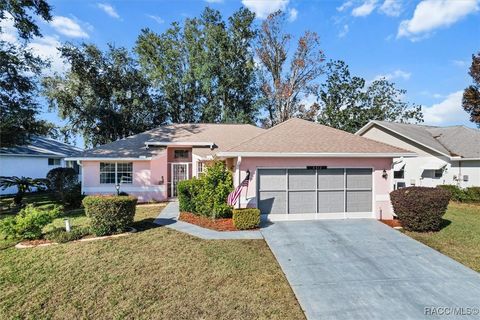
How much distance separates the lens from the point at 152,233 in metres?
10.7

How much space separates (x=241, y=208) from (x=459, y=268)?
7.25m

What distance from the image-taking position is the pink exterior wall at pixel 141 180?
1791 cm

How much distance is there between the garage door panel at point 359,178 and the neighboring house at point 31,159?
22.5m

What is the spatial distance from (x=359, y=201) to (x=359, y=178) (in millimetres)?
1047

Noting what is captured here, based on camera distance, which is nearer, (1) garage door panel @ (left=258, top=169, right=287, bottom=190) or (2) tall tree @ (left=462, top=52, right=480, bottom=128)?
(1) garage door panel @ (left=258, top=169, right=287, bottom=190)

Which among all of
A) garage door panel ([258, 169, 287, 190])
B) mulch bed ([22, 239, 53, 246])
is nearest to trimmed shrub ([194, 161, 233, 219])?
garage door panel ([258, 169, 287, 190])

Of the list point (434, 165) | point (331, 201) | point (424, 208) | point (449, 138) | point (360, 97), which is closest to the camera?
point (424, 208)

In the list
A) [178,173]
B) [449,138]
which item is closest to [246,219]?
[178,173]

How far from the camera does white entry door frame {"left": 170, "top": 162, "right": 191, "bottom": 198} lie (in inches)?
746

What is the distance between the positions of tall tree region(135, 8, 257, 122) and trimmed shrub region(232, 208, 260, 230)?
21.5 metres

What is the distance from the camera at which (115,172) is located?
59.7 ft

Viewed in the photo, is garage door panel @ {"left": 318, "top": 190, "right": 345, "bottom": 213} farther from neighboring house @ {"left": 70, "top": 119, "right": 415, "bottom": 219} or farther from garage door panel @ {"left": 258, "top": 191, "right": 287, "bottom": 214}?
garage door panel @ {"left": 258, "top": 191, "right": 287, "bottom": 214}

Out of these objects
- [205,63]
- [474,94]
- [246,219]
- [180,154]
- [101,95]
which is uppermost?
[205,63]

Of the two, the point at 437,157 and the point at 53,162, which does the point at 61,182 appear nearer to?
the point at 53,162
